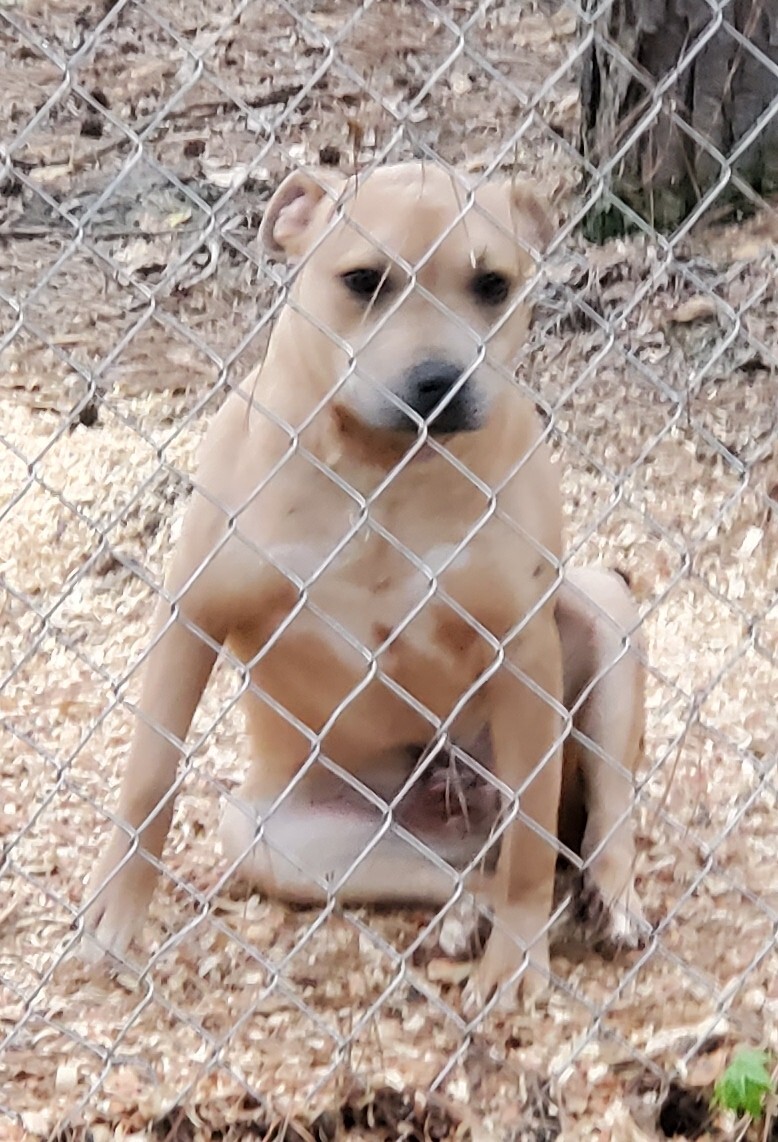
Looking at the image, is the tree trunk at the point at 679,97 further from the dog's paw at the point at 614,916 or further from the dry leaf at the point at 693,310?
the dog's paw at the point at 614,916

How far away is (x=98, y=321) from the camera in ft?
13.0

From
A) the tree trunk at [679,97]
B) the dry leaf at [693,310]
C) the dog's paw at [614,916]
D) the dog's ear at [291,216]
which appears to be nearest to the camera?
the dog's ear at [291,216]

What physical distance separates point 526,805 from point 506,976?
26 cm

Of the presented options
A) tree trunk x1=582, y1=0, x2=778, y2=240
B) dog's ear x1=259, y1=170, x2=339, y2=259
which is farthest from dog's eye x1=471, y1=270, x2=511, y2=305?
tree trunk x1=582, y1=0, x2=778, y2=240

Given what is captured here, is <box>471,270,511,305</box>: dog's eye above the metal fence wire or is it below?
above

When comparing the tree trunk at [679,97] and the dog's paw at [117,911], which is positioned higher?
the tree trunk at [679,97]

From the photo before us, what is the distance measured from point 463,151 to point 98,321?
1.18m

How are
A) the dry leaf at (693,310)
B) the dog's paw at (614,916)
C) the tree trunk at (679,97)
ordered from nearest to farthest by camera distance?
the dog's paw at (614,916) < the tree trunk at (679,97) < the dry leaf at (693,310)

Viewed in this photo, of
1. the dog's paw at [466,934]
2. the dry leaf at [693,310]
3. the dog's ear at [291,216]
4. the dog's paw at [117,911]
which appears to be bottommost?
the dog's paw at [117,911]

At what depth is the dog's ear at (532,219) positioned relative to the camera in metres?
1.94

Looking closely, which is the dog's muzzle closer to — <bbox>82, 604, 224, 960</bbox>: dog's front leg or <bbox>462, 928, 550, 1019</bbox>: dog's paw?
<bbox>82, 604, 224, 960</bbox>: dog's front leg

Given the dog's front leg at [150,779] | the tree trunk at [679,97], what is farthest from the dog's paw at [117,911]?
the tree trunk at [679,97]

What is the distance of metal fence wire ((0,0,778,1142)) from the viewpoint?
5.67ft

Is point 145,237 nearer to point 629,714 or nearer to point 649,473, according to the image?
point 649,473
